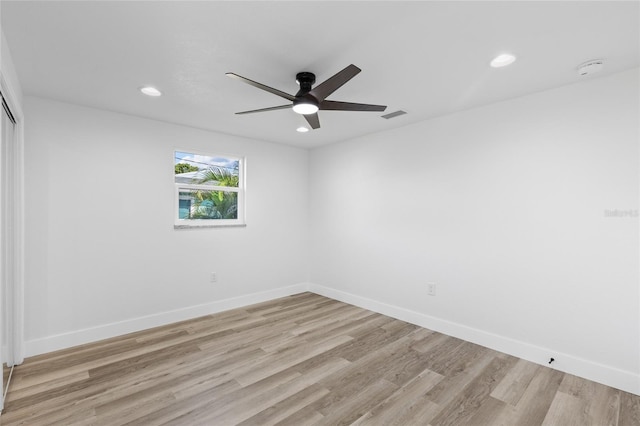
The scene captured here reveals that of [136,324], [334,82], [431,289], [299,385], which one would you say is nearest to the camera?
[334,82]

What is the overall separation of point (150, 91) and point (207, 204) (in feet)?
5.61

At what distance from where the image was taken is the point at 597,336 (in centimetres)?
247

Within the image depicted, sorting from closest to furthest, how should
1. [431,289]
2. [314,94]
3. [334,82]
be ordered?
1. [334,82]
2. [314,94]
3. [431,289]

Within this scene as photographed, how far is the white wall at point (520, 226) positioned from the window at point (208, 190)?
1.84m

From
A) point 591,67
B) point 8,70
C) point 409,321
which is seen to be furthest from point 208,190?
point 591,67

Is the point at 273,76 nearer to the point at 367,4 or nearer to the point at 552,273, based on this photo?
the point at 367,4

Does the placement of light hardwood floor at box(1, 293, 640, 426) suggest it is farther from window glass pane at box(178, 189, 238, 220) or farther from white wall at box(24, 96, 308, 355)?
window glass pane at box(178, 189, 238, 220)

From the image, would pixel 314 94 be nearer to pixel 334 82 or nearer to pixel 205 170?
pixel 334 82

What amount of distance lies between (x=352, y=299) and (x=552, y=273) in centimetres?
249

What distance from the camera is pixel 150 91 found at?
2.75 m

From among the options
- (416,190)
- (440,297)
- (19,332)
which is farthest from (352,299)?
(19,332)

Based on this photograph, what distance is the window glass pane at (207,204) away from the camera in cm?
393

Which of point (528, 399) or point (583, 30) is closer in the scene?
point (583, 30)

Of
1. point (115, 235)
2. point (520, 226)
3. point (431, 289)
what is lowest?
point (431, 289)
